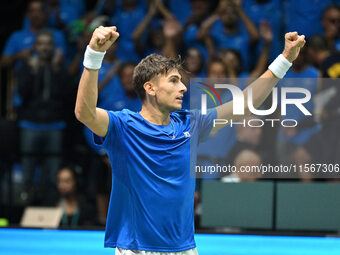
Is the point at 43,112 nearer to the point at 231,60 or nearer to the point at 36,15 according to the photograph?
the point at 36,15

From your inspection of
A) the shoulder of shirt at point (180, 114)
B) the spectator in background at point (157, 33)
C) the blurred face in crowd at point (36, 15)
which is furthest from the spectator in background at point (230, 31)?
the shoulder of shirt at point (180, 114)

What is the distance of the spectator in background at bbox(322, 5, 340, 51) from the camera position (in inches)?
286

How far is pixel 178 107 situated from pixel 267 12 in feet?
15.5

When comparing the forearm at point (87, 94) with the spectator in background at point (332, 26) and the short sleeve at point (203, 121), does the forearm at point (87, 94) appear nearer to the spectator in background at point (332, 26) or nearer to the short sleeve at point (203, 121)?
the short sleeve at point (203, 121)

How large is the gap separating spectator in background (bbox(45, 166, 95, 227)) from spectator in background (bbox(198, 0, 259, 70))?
237cm

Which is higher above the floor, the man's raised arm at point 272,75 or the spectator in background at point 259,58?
the spectator in background at point 259,58

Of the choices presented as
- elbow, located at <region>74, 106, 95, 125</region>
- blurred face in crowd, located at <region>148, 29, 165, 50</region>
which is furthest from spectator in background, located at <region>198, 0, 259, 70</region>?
elbow, located at <region>74, 106, 95, 125</region>

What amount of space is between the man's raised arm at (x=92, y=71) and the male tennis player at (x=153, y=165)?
41 mm

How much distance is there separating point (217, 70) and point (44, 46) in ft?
7.70

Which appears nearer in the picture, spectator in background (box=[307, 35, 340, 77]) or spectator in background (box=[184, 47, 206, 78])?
spectator in background (box=[307, 35, 340, 77])

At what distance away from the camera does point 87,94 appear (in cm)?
308

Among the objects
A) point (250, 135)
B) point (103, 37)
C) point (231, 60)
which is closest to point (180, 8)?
point (231, 60)

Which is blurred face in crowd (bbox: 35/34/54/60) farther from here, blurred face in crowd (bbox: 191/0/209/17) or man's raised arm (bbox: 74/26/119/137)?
man's raised arm (bbox: 74/26/119/137)

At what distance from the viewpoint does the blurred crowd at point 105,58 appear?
7.12 metres
